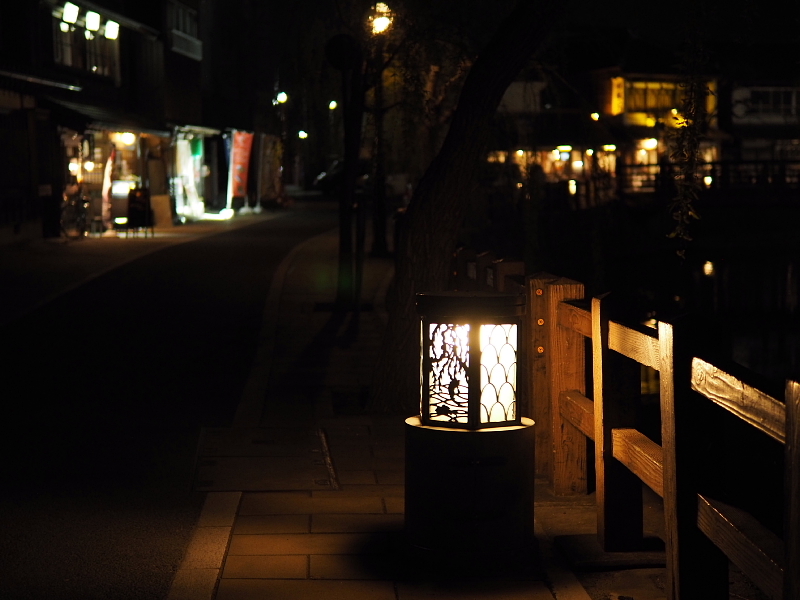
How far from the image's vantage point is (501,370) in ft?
17.3

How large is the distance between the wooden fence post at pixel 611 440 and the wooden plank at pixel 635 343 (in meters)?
0.09

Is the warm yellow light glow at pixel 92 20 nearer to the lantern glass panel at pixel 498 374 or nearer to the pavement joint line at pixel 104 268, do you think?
the pavement joint line at pixel 104 268

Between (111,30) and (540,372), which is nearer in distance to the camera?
(540,372)

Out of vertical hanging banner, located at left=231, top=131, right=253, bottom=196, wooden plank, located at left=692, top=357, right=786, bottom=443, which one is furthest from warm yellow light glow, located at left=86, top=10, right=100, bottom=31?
wooden plank, located at left=692, top=357, right=786, bottom=443

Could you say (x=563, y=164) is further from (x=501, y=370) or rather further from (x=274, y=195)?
(x=501, y=370)

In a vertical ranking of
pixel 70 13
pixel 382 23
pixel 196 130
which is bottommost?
pixel 382 23

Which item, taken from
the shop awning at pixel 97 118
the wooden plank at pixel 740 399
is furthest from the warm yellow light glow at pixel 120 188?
the wooden plank at pixel 740 399

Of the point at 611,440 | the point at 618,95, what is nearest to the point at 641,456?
the point at 611,440

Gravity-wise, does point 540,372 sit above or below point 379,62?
below

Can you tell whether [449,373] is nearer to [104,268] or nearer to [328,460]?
[328,460]

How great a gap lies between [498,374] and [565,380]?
1162mm

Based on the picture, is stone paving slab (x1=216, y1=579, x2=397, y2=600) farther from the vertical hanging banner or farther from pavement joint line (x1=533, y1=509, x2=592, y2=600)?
the vertical hanging banner

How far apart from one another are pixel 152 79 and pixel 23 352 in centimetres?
2458

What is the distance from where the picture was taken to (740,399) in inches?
134
